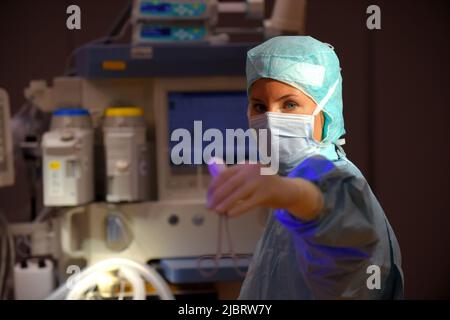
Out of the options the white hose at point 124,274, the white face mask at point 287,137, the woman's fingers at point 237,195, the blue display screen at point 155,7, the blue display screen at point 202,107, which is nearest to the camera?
the woman's fingers at point 237,195

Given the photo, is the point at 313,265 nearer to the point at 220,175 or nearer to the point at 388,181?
the point at 220,175

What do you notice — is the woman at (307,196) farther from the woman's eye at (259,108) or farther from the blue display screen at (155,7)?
the blue display screen at (155,7)

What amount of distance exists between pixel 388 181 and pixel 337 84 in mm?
1302

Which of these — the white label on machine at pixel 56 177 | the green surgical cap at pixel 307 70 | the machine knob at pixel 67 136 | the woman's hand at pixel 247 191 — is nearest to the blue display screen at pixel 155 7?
the machine knob at pixel 67 136

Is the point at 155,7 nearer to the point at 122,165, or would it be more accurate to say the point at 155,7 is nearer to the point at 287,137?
the point at 122,165

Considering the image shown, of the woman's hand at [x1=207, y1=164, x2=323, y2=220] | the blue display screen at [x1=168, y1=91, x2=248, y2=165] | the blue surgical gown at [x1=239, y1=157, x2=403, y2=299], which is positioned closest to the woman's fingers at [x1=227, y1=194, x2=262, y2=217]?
the woman's hand at [x1=207, y1=164, x2=323, y2=220]

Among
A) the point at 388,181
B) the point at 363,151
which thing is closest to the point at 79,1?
the point at 363,151

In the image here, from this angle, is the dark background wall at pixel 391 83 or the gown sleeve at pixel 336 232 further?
the dark background wall at pixel 391 83

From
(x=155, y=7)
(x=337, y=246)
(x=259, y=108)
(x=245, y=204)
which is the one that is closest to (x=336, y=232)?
(x=337, y=246)

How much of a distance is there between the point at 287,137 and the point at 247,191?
30cm

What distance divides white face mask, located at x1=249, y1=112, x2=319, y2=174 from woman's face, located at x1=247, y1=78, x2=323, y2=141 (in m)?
0.02

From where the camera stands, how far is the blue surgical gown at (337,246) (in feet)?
3.94

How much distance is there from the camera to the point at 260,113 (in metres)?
1.38

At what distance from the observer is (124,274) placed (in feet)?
8.21
